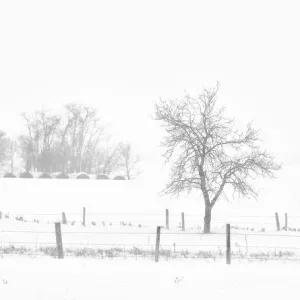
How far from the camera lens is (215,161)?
1040 inches

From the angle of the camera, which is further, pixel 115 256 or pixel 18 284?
pixel 115 256

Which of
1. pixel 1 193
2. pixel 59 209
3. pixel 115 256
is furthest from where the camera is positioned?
pixel 1 193

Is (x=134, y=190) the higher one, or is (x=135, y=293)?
(x=134, y=190)

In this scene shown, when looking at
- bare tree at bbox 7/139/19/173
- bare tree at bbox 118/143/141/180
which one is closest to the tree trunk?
bare tree at bbox 118/143/141/180

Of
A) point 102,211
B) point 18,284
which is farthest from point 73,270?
point 102,211

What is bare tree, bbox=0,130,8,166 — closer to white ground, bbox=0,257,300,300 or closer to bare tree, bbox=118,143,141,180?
bare tree, bbox=118,143,141,180

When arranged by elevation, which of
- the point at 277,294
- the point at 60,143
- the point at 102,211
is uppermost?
the point at 60,143

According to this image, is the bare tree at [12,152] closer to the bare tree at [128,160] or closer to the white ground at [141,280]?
the bare tree at [128,160]

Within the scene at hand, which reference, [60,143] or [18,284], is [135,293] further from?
[60,143]

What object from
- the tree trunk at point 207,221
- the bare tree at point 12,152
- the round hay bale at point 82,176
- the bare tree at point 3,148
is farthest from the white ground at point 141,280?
the bare tree at point 12,152

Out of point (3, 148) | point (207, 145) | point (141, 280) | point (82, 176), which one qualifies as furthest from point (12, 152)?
point (141, 280)

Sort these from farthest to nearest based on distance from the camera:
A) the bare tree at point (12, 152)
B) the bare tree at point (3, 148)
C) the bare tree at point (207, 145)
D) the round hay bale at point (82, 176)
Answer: the bare tree at point (12, 152) < the bare tree at point (3, 148) < the round hay bale at point (82, 176) < the bare tree at point (207, 145)

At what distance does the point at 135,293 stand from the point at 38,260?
14.7 ft

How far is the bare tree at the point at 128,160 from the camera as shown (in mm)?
97250
